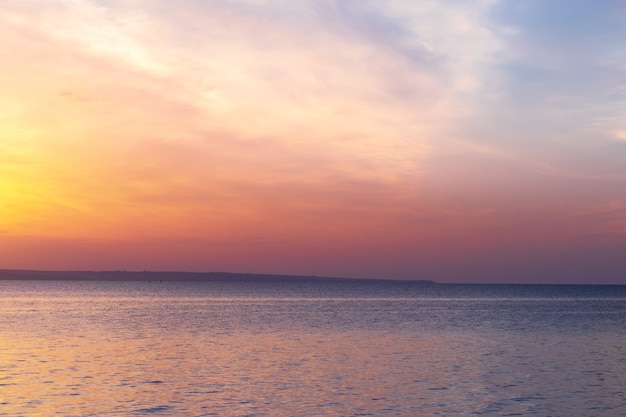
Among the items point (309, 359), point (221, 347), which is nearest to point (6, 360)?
point (221, 347)

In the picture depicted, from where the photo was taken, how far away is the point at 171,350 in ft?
187

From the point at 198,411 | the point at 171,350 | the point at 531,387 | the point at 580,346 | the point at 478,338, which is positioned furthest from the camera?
the point at 478,338

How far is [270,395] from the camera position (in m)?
36.9

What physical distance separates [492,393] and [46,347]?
38.8 m

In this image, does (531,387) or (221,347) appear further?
(221,347)

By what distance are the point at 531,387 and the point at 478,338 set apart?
3014 centimetres

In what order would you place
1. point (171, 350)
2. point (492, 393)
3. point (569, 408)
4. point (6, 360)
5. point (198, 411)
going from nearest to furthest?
point (198, 411)
point (569, 408)
point (492, 393)
point (6, 360)
point (171, 350)

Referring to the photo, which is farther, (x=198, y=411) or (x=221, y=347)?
(x=221, y=347)

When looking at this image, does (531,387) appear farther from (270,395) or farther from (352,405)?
(270,395)

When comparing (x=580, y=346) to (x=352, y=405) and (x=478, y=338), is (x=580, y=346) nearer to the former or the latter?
(x=478, y=338)

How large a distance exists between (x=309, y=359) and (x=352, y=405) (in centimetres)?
1713

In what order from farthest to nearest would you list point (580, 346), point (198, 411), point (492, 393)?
point (580, 346) → point (492, 393) → point (198, 411)

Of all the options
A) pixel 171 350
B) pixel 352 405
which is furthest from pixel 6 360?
pixel 352 405

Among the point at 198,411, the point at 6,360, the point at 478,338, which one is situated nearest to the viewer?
the point at 198,411
